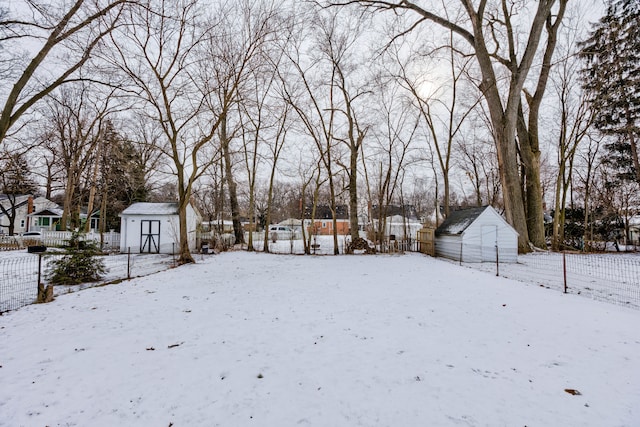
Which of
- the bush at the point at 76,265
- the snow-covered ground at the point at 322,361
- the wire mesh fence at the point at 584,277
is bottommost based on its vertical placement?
the wire mesh fence at the point at 584,277

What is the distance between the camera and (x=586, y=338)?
4270 mm

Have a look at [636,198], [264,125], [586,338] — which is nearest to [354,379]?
[586,338]

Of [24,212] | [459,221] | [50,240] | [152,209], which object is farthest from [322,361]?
[24,212]

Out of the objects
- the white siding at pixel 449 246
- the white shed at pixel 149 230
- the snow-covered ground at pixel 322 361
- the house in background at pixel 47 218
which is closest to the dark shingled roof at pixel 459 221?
the white siding at pixel 449 246

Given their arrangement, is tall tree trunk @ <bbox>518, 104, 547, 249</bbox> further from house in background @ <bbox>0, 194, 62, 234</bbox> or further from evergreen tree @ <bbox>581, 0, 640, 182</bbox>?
house in background @ <bbox>0, 194, 62, 234</bbox>

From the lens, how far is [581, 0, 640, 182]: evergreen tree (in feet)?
56.2

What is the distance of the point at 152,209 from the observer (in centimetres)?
1816

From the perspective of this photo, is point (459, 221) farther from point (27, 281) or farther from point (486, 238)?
point (27, 281)

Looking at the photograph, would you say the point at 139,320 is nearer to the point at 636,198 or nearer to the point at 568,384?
the point at 568,384

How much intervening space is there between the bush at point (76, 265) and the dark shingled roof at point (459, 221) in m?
14.8

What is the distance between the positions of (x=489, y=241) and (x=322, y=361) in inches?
514

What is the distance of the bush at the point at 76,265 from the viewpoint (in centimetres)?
873

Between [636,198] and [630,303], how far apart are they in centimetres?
2288

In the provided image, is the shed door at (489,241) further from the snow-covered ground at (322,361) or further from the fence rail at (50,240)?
the fence rail at (50,240)
